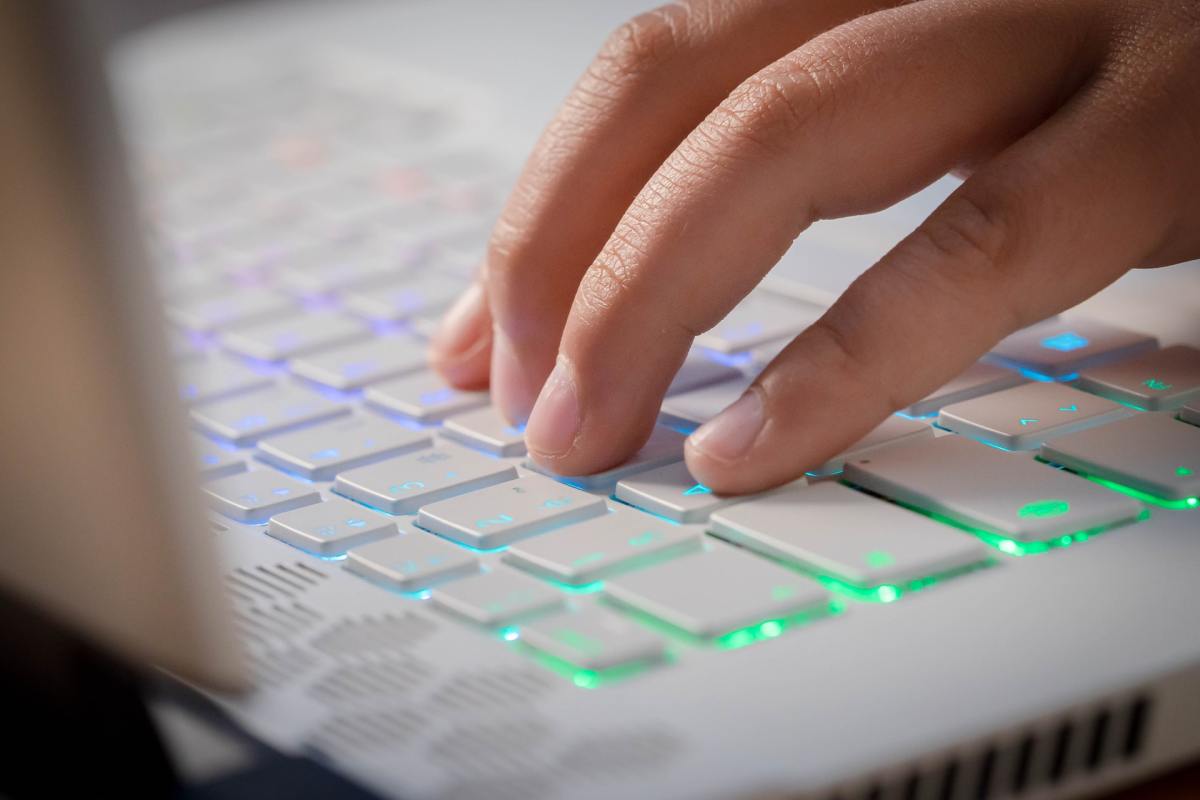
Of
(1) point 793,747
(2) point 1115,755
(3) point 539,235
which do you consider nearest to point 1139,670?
(2) point 1115,755

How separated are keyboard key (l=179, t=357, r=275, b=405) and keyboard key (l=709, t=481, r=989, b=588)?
43cm

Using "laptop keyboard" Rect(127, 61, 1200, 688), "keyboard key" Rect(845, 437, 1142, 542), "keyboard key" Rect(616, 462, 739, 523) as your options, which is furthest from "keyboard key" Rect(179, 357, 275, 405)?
"keyboard key" Rect(845, 437, 1142, 542)

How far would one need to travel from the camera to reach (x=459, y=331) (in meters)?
0.97

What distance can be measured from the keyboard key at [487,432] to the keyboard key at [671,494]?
10cm

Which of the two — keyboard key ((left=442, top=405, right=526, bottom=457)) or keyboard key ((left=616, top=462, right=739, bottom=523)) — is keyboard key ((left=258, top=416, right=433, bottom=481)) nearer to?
keyboard key ((left=442, top=405, right=526, bottom=457))

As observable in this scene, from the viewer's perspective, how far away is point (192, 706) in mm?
577

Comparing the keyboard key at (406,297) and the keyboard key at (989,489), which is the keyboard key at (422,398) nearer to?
the keyboard key at (406,297)

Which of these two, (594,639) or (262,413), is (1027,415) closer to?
(594,639)

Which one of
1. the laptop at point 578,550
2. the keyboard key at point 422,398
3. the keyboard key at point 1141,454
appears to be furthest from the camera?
the keyboard key at point 422,398

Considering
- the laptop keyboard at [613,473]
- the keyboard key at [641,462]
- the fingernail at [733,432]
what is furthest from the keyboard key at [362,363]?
the fingernail at [733,432]

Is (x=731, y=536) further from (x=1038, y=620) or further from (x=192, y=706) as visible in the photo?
(x=192, y=706)

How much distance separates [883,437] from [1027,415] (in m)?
0.09

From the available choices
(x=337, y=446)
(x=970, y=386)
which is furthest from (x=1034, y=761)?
(x=337, y=446)

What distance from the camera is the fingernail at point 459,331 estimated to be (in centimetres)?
96
